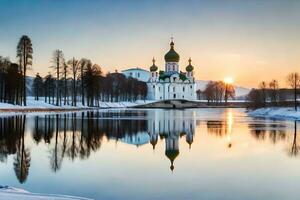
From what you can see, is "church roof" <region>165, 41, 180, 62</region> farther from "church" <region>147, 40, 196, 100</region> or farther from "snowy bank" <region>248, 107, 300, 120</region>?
"snowy bank" <region>248, 107, 300, 120</region>

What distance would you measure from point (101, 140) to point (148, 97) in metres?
134

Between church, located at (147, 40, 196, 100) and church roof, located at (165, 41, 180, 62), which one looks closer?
church roof, located at (165, 41, 180, 62)

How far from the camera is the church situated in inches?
6053

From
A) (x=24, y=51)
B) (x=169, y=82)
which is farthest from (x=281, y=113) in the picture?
(x=169, y=82)

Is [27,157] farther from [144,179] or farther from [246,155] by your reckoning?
[246,155]

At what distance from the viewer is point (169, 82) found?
508 ft

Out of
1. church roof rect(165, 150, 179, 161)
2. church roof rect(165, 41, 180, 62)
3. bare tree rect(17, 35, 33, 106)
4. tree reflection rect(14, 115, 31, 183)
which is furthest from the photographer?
church roof rect(165, 41, 180, 62)

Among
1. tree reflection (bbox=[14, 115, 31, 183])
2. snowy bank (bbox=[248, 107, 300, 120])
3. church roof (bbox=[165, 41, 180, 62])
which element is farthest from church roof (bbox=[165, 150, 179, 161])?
church roof (bbox=[165, 41, 180, 62])

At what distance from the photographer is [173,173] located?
43.9 ft

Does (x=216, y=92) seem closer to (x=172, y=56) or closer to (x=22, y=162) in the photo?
(x=172, y=56)

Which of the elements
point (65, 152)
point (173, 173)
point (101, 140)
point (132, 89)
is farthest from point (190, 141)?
point (132, 89)

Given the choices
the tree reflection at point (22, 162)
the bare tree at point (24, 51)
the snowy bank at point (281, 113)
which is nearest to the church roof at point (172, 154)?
the tree reflection at point (22, 162)

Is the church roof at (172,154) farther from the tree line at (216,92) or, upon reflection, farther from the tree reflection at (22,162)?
the tree line at (216,92)

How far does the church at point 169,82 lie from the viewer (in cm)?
15375
